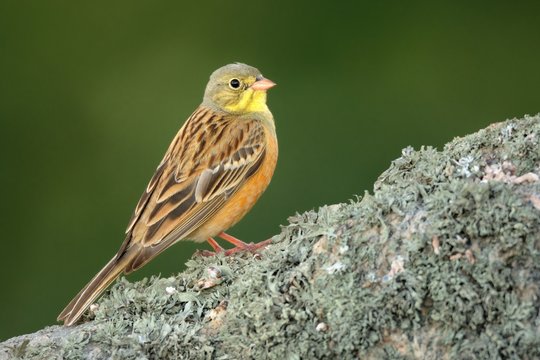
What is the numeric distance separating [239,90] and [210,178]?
1088 mm

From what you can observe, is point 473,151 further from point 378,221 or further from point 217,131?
point 217,131

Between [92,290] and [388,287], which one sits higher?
[388,287]

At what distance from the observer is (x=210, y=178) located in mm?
4676

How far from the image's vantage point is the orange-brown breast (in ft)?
15.3

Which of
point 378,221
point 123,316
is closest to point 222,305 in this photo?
point 123,316

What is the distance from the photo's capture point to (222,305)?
3012 mm

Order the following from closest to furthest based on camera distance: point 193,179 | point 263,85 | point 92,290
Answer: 1. point 92,290
2. point 193,179
3. point 263,85

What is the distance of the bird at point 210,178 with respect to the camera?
423cm

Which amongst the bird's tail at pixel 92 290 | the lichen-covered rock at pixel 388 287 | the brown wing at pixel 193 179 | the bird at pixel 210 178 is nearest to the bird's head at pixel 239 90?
the bird at pixel 210 178

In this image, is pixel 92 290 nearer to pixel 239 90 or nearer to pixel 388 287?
pixel 388 287

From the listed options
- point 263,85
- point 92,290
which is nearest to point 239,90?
point 263,85

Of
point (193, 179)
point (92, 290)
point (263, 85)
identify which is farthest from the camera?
point (263, 85)

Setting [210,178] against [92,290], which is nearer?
[92,290]

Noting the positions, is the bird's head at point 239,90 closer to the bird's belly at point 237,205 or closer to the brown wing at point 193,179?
the brown wing at point 193,179
